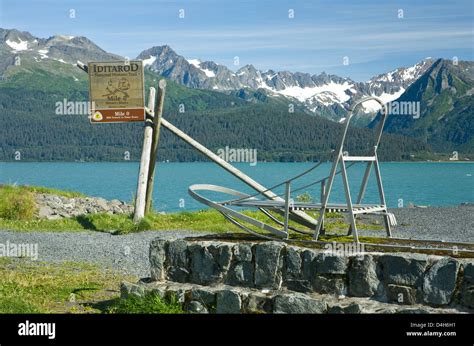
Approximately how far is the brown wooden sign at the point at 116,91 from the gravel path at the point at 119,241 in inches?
155

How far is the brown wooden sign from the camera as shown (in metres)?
22.4

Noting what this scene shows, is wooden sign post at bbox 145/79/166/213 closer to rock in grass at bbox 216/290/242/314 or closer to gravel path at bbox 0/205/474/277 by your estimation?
gravel path at bbox 0/205/474/277

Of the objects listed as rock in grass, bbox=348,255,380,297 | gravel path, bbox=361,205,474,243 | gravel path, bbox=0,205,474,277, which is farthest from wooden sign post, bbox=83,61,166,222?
rock in grass, bbox=348,255,380,297

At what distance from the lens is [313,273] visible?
10.2 m

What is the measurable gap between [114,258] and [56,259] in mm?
1422

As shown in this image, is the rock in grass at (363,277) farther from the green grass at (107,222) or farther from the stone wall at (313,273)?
the green grass at (107,222)

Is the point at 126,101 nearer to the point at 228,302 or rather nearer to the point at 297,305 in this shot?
the point at 228,302

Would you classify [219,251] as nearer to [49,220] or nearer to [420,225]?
[49,220]

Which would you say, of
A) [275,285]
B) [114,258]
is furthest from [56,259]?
[275,285]

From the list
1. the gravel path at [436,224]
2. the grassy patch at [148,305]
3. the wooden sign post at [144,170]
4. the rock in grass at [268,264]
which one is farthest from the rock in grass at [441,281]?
the wooden sign post at [144,170]
